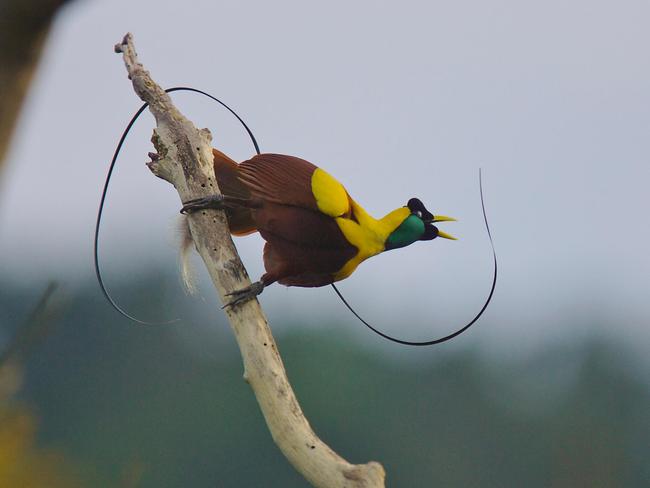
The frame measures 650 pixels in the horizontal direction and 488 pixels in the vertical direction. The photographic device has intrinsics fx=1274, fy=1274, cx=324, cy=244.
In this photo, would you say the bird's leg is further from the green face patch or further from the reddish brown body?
the green face patch

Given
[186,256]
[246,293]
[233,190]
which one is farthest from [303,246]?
[186,256]

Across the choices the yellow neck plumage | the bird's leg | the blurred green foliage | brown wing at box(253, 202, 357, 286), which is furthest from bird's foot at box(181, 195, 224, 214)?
the blurred green foliage

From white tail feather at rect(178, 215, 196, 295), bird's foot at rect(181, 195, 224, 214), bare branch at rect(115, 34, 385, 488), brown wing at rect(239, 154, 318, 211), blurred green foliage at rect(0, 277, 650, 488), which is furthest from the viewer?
blurred green foliage at rect(0, 277, 650, 488)

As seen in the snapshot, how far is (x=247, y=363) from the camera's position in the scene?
2.37 m

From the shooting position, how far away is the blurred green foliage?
69.7ft

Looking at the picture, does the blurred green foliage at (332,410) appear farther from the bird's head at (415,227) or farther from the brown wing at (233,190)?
the bird's head at (415,227)

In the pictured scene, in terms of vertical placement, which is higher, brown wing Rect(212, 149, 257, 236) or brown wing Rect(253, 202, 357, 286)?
brown wing Rect(212, 149, 257, 236)

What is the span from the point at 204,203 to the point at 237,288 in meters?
0.19

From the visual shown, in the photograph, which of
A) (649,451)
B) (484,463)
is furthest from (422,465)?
(649,451)

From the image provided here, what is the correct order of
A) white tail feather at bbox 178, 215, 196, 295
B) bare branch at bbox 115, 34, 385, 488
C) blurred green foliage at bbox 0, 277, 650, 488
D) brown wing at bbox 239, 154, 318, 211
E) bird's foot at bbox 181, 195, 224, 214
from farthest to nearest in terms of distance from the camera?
blurred green foliage at bbox 0, 277, 650, 488, white tail feather at bbox 178, 215, 196, 295, bird's foot at bbox 181, 195, 224, 214, brown wing at bbox 239, 154, 318, 211, bare branch at bbox 115, 34, 385, 488

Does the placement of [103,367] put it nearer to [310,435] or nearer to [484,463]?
[484,463]

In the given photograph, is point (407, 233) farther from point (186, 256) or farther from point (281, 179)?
point (186, 256)

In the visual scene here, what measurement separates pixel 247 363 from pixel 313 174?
1.22ft

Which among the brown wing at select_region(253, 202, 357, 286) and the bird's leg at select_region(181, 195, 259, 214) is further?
the bird's leg at select_region(181, 195, 259, 214)
